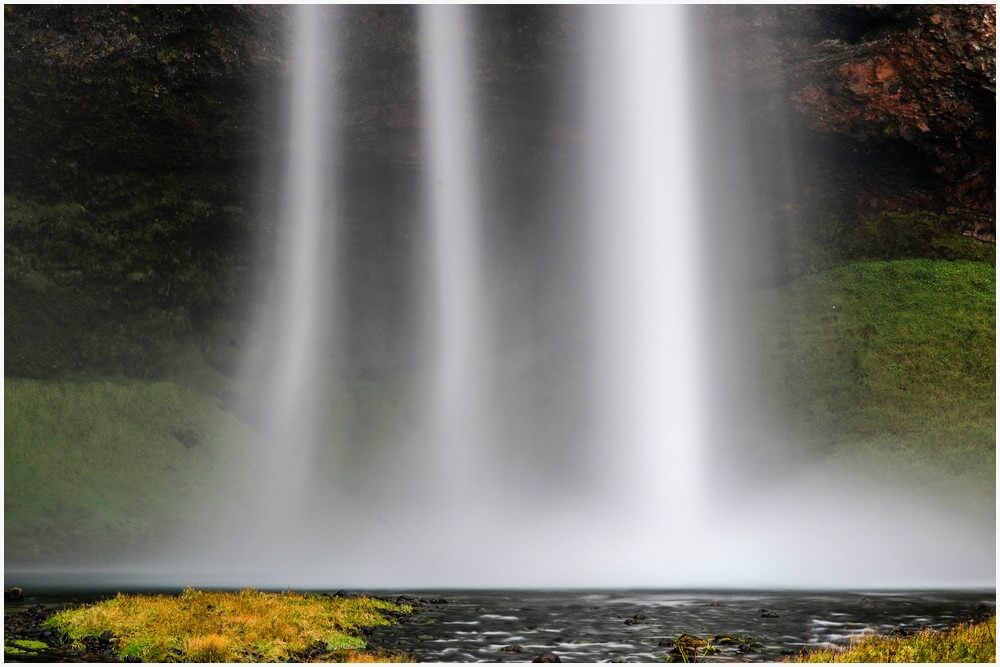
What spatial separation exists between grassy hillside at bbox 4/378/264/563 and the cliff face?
81.7 inches

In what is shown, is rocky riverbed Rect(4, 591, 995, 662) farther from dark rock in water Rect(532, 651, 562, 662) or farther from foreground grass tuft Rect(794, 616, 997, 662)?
foreground grass tuft Rect(794, 616, 997, 662)

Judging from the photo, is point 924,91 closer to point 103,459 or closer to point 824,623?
point 824,623

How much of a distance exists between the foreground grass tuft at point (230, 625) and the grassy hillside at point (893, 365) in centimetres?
2012

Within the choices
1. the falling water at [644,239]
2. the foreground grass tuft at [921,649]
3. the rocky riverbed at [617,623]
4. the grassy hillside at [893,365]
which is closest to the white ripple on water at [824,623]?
the rocky riverbed at [617,623]

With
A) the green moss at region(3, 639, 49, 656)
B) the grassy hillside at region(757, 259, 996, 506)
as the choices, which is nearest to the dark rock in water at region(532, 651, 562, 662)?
the green moss at region(3, 639, 49, 656)

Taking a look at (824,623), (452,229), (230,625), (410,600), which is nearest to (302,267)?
(452,229)

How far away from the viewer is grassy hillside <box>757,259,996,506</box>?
3123cm

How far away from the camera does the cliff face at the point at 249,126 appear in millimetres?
38094

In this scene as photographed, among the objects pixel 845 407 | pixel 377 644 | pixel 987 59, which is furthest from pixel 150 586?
pixel 987 59

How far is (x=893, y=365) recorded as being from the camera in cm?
3534

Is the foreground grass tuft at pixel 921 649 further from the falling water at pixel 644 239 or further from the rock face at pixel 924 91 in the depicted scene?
the rock face at pixel 924 91

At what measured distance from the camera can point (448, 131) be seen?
131 ft

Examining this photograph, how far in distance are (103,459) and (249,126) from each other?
46.8 ft

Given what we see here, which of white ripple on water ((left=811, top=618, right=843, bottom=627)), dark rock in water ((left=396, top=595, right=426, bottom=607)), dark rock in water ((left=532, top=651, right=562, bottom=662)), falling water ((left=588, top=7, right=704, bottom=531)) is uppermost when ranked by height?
falling water ((left=588, top=7, right=704, bottom=531))
